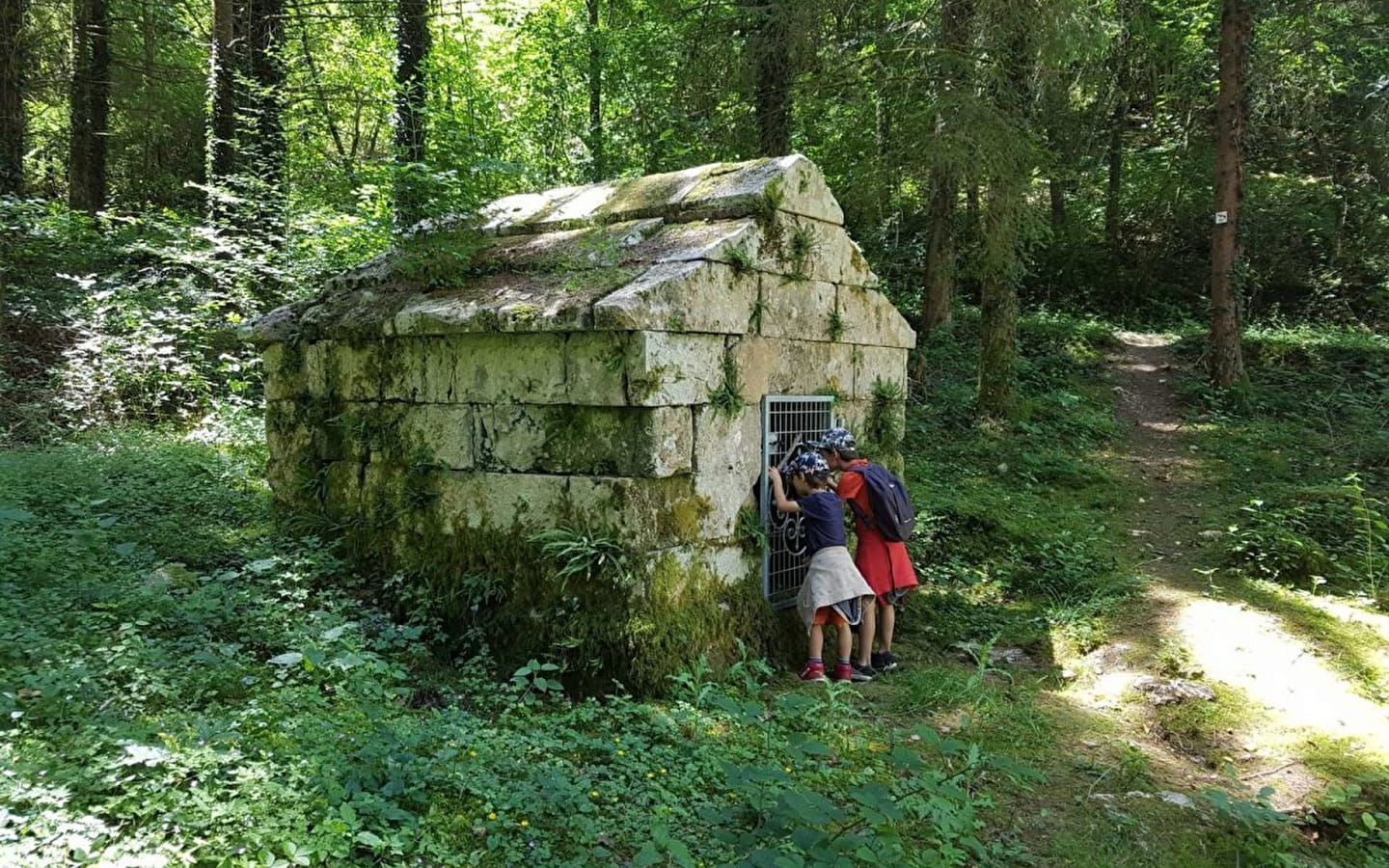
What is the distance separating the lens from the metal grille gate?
17.6ft

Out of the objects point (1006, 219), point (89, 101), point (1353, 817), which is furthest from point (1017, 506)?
point (89, 101)

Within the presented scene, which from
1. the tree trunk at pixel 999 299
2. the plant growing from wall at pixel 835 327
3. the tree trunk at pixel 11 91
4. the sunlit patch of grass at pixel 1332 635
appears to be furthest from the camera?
the tree trunk at pixel 11 91

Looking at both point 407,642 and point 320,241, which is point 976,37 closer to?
point 320,241

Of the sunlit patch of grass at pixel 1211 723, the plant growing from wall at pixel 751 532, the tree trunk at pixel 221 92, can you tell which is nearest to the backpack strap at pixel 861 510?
the plant growing from wall at pixel 751 532

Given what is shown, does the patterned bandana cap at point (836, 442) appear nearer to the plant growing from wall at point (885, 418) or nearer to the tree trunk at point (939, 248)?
the plant growing from wall at point (885, 418)

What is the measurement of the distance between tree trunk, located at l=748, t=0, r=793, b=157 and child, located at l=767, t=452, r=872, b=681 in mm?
6997

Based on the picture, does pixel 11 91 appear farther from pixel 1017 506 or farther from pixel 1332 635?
pixel 1332 635

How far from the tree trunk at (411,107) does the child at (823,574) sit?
3.59m

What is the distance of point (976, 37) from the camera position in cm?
1020

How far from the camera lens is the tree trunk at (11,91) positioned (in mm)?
10656

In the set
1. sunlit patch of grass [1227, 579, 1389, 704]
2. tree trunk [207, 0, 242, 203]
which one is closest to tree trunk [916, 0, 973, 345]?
sunlit patch of grass [1227, 579, 1389, 704]

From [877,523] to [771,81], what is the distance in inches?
323

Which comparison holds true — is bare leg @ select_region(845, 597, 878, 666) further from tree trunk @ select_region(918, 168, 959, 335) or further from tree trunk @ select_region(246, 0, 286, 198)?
tree trunk @ select_region(246, 0, 286, 198)

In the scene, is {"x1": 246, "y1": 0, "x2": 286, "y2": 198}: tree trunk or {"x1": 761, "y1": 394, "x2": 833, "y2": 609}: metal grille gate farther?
{"x1": 246, "y1": 0, "x2": 286, "y2": 198}: tree trunk
